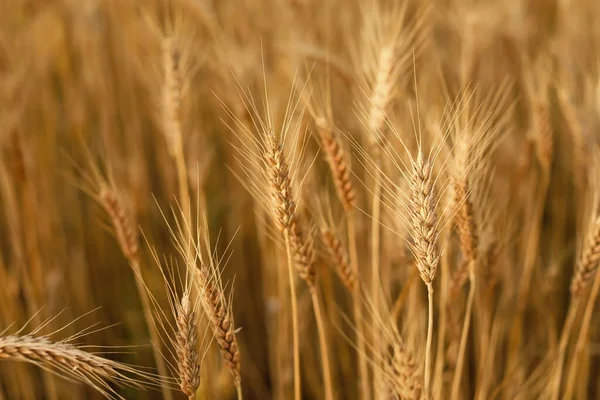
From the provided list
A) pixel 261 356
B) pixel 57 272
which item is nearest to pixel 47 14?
pixel 57 272

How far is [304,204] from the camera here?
1.33 metres

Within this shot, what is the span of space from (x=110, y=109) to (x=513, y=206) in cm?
162

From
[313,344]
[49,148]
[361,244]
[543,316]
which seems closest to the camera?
[543,316]

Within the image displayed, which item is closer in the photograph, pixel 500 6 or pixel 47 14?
pixel 500 6

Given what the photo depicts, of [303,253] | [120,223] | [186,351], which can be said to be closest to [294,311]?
[303,253]

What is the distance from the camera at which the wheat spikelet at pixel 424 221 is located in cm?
91

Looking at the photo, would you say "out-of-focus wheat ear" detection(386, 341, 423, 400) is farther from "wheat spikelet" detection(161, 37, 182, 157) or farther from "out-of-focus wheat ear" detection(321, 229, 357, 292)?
"wheat spikelet" detection(161, 37, 182, 157)

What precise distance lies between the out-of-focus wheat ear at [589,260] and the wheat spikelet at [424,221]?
41 cm

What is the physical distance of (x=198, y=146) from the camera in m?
2.15

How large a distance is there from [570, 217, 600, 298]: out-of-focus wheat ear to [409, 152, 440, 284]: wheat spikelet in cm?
41

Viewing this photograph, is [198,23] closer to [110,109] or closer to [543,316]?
[110,109]

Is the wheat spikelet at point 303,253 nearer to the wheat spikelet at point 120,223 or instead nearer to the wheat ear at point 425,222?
the wheat ear at point 425,222

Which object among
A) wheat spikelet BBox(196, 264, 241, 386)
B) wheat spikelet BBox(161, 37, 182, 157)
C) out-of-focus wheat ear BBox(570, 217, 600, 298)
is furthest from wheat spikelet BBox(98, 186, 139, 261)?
out-of-focus wheat ear BBox(570, 217, 600, 298)

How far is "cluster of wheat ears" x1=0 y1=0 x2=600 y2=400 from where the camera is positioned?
112cm
